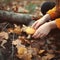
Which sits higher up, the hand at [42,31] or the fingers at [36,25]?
the fingers at [36,25]

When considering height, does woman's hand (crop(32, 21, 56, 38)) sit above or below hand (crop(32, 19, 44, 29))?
below

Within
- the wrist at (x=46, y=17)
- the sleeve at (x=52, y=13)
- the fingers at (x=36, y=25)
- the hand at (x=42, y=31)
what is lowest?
the hand at (x=42, y=31)

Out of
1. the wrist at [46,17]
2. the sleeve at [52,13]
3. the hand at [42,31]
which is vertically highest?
the sleeve at [52,13]

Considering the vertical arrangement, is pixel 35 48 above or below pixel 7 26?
below

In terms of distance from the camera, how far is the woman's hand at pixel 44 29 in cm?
123

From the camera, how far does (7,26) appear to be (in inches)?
51.5

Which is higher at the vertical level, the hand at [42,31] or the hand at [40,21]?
the hand at [40,21]

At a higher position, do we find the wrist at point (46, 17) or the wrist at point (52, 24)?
the wrist at point (46, 17)

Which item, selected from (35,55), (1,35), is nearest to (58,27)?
(35,55)

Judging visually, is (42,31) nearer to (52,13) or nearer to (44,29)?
(44,29)

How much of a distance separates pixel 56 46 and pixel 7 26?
0.31 meters

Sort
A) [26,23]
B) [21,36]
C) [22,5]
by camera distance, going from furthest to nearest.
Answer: [22,5] → [26,23] → [21,36]

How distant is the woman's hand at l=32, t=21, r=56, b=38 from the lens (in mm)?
1226

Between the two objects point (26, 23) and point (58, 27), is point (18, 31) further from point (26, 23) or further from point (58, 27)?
point (58, 27)
